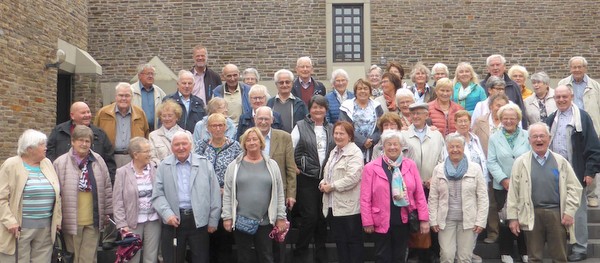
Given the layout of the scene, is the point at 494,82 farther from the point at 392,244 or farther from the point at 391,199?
the point at 392,244

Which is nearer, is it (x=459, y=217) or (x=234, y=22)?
(x=459, y=217)

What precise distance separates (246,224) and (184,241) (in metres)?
0.67

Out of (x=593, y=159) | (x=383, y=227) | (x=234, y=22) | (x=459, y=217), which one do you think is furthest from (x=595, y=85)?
(x=234, y=22)

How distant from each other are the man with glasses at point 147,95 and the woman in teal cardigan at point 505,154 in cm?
414

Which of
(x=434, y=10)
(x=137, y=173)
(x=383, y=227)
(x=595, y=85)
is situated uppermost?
(x=434, y=10)

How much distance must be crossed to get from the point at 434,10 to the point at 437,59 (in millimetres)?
1278

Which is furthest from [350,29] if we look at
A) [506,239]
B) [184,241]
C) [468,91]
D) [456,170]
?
[184,241]

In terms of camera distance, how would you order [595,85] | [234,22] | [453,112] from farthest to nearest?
[234,22], [595,85], [453,112]

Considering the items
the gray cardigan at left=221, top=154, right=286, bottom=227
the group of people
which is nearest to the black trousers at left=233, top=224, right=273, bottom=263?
the group of people

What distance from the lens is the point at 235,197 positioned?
23.5 feet

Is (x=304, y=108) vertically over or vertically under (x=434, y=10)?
under

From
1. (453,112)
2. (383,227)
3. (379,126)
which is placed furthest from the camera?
(453,112)

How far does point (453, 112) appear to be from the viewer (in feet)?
27.9

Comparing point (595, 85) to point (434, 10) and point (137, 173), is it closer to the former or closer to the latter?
point (137, 173)
